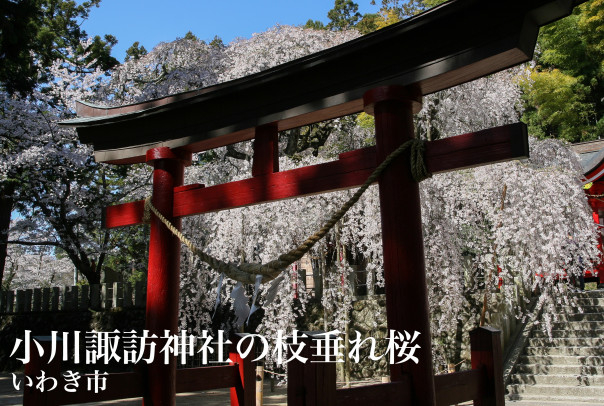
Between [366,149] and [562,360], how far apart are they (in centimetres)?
754

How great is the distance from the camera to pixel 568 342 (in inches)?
345

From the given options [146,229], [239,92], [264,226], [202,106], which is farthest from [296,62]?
[146,229]

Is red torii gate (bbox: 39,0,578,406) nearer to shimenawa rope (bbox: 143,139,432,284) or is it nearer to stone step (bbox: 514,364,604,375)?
shimenawa rope (bbox: 143,139,432,284)

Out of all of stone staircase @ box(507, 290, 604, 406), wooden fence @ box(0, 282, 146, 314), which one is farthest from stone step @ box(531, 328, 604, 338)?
wooden fence @ box(0, 282, 146, 314)

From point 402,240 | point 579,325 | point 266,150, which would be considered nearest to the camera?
point 402,240

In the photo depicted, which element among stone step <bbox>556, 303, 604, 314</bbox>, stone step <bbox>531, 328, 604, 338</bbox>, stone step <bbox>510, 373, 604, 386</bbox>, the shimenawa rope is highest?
the shimenawa rope

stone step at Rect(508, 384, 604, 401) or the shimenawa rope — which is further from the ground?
the shimenawa rope

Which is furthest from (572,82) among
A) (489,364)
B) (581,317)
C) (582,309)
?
(489,364)

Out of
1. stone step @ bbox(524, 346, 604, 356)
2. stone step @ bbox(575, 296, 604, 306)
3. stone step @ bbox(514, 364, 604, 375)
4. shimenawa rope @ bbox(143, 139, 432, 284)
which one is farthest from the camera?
stone step @ bbox(575, 296, 604, 306)

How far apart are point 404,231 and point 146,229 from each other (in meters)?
12.0

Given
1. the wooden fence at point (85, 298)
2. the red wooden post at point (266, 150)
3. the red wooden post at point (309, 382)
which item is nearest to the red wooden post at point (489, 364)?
the red wooden post at point (309, 382)

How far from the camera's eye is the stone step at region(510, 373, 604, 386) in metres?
7.93

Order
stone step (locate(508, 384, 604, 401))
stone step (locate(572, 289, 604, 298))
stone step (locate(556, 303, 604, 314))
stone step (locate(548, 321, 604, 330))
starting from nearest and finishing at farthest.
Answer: stone step (locate(508, 384, 604, 401))
stone step (locate(548, 321, 604, 330))
stone step (locate(556, 303, 604, 314))
stone step (locate(572, 289, 604, 298))

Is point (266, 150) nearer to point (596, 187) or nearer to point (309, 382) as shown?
point (309, 382)
